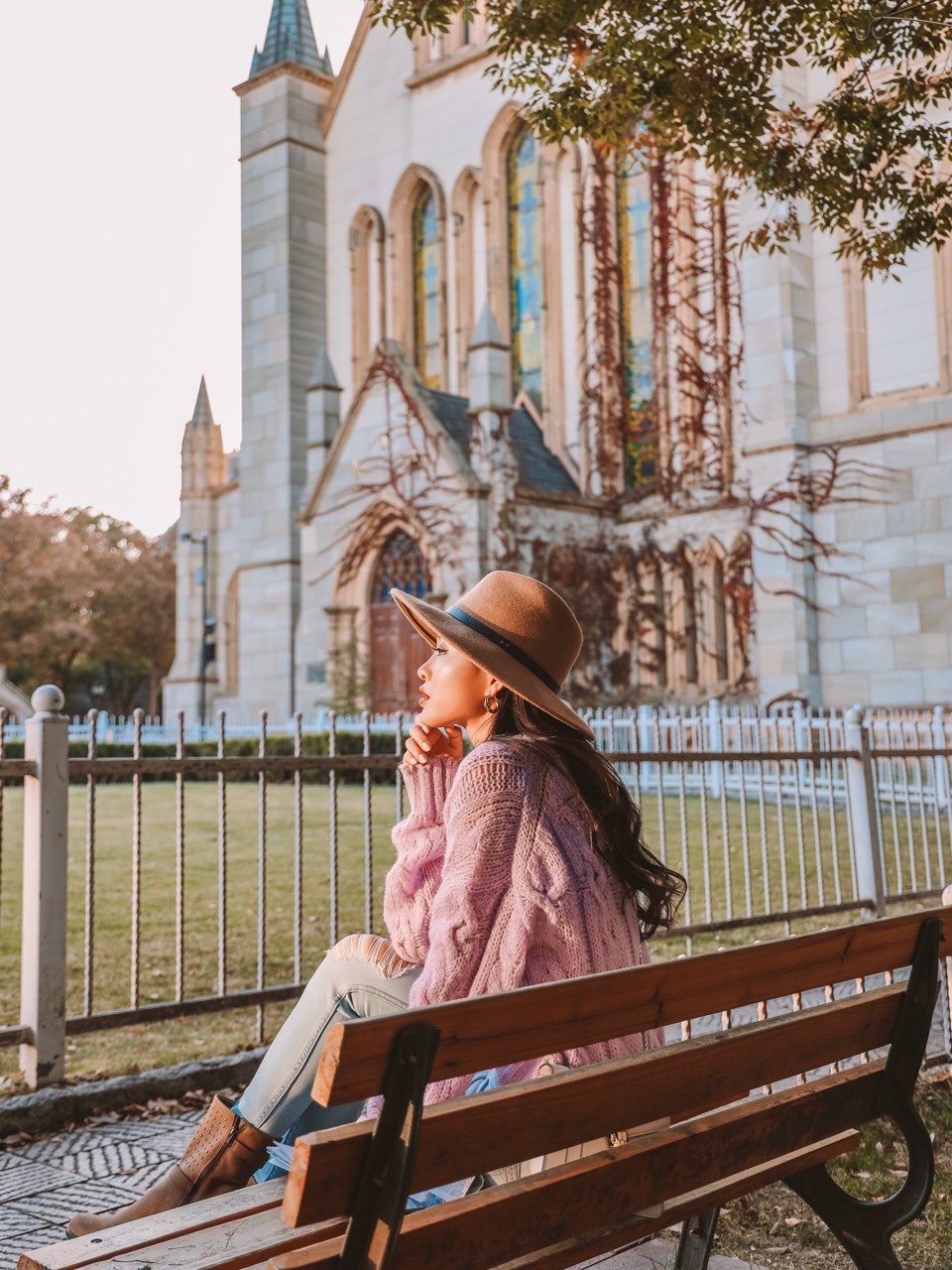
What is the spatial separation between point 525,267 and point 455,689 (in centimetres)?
2323

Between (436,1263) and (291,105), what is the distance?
2838 centimetres

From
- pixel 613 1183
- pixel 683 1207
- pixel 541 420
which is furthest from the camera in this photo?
pixel 541 420

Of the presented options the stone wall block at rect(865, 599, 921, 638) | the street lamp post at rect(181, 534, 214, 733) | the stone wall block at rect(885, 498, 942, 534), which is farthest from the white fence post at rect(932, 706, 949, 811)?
the street lamp post at rect(181, 534, 214, 733)

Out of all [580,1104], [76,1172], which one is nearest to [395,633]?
[76,1172]

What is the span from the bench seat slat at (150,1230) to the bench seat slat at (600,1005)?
594 mm

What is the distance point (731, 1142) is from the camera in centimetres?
237

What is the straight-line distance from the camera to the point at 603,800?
2.66 metres

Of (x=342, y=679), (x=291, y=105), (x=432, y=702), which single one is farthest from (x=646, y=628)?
(x=432, y=702)

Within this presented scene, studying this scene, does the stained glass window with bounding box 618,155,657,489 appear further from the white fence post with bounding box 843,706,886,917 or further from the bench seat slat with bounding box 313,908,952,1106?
the bench seat slat with bounding box 313,908,952,1106

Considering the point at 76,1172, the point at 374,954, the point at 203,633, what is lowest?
the point at 76,1172

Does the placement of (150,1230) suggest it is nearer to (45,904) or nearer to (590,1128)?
(590,1128)

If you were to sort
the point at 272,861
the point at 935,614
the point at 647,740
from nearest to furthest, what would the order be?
the point at 272,861
the point at 647,740
the point at 935,614

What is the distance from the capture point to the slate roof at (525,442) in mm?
20828

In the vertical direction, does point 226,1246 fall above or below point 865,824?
below
